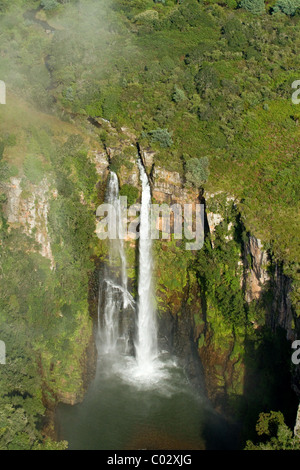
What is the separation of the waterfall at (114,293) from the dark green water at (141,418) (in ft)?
11.6

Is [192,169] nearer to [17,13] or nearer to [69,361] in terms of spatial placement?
[69,361]

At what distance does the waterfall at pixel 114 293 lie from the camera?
34.8 metres

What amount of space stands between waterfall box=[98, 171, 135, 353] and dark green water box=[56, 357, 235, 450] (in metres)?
3.53

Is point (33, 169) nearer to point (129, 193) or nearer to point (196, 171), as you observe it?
point (129, 193)

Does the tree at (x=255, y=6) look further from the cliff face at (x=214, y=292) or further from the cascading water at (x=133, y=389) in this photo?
the cascading water at (x=133, y=389)

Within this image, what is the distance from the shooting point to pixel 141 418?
92.6ft

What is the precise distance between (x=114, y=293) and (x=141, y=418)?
1097cm

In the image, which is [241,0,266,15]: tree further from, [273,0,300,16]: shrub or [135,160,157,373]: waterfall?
[135,160,157,373]: waterfall

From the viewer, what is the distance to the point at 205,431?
Answer: 27469mm

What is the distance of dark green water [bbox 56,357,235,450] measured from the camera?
26500 mm

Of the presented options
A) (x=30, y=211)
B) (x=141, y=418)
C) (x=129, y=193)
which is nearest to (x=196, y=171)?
(x=129, y=193)

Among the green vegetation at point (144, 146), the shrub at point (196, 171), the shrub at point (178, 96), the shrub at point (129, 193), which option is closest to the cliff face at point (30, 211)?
the green vegetation at point (144, 146)

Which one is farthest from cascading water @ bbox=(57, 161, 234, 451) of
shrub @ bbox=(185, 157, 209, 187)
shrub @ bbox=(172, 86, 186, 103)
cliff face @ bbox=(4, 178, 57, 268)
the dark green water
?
shrub @ bbox=(172, 86, 186, 103)

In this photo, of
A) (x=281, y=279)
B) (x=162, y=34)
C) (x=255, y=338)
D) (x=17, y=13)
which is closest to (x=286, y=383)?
(x=255, y=338)
